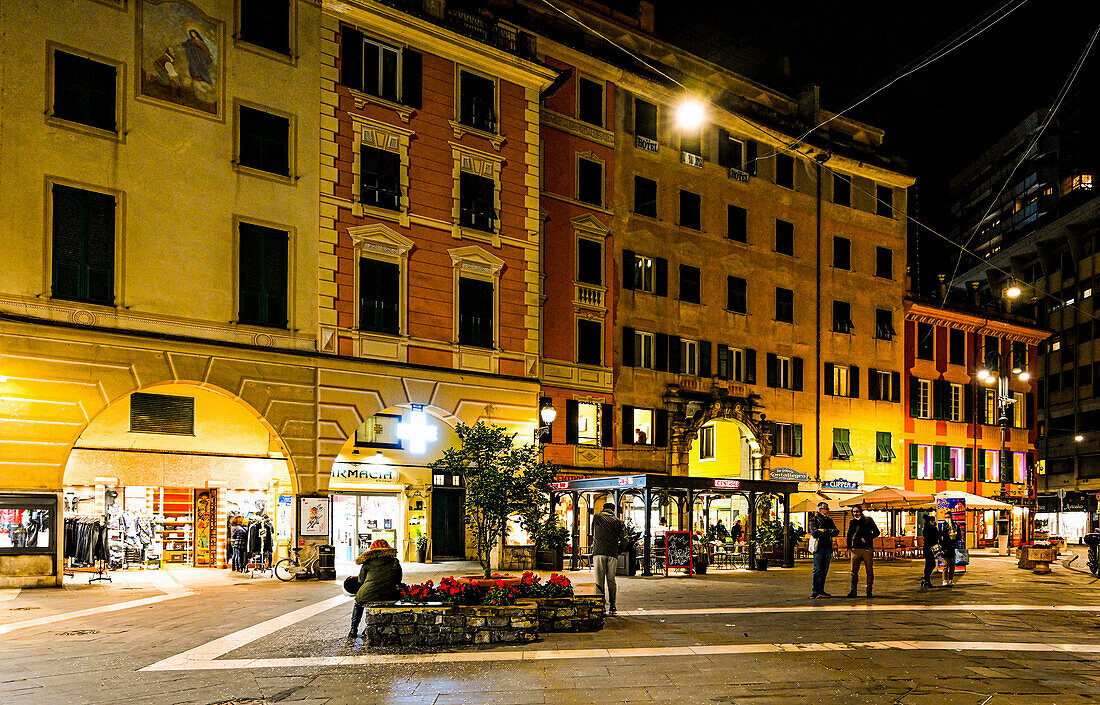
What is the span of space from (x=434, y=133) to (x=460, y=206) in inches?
86.9

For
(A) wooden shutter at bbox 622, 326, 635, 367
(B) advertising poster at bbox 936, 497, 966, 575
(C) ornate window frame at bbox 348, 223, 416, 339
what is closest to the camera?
(C) ornate window frame at bbox 348, 223, 416, 339

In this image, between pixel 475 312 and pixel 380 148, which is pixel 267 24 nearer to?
pixel 380 148

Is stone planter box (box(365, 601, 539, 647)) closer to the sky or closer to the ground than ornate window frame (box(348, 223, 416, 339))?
closer to the ground

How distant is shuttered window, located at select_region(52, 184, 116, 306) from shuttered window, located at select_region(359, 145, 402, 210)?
21.9ft

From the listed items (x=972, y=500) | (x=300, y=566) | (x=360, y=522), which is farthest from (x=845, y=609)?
(x=972, y=500)

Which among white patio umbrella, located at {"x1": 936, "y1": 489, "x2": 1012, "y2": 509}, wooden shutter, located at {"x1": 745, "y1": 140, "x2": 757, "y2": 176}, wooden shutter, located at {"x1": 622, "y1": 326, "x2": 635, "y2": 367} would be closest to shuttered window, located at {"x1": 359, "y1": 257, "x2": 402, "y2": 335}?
wooden shutter, located at {"x1": 622, "y1": 326, "x2": 635, "y2": 367}

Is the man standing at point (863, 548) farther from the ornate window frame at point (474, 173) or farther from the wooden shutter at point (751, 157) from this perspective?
the wooden shutter at point (751, 157)

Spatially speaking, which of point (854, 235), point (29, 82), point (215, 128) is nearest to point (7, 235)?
point (29, 82)

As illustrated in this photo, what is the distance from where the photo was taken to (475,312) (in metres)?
27.5

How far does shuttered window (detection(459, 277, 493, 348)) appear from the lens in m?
27.2

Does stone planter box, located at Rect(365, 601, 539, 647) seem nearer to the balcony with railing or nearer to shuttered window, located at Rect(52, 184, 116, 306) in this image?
shuttered window, located at Rect(52, 184, 116, 306)

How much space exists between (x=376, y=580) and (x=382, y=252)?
48.6 feet

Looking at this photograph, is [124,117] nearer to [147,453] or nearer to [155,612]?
[147,453]

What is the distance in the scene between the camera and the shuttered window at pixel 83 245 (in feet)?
66.7
